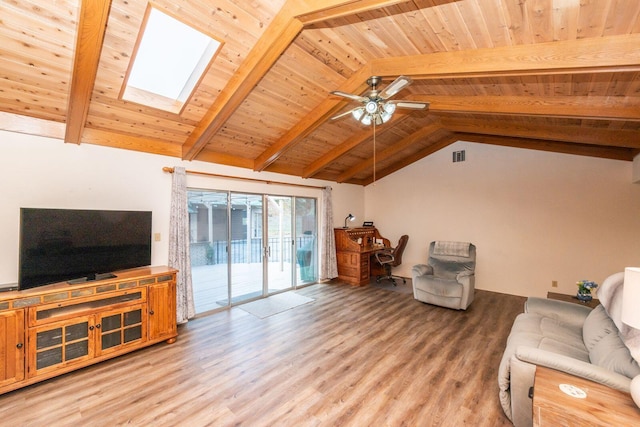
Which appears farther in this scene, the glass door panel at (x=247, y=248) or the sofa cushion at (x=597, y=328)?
the glass door panel at (x=247, y=248)

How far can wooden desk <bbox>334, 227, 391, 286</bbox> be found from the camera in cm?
610

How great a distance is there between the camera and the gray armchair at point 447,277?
4.47m

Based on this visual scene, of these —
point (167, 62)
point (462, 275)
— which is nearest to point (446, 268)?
point (462, 275)

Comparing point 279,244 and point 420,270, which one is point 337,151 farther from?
point 420,270

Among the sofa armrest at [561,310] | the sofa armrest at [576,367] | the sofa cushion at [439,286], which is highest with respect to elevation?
the sofa armrest at [576,367]

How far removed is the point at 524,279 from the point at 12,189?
7.72m

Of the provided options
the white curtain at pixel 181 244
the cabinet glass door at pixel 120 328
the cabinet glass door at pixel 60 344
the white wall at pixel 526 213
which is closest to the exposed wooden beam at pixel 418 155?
the white wall at pixel 526 213

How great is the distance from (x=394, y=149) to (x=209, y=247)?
4.06m

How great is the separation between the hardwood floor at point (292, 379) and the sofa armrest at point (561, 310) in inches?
25.5

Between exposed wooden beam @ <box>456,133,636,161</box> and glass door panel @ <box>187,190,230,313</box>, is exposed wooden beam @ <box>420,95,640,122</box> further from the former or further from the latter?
glass door panel @ <box>187,190,230,313</box>

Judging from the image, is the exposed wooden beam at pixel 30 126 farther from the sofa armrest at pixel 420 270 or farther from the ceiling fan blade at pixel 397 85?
the sofa armrest at pixel 420 270

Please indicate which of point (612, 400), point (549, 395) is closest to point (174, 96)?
point (549, 395)

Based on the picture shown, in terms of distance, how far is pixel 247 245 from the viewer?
5.11 meters

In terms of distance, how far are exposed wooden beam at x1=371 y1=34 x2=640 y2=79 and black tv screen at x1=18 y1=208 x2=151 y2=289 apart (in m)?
3.50
